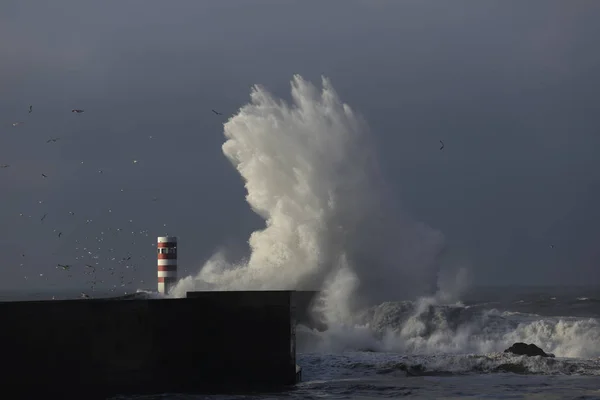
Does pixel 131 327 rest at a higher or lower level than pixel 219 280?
lower

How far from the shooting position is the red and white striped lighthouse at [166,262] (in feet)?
63.5

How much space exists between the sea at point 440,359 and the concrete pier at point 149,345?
38 centimetres

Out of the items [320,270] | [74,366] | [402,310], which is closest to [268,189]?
[320,270]

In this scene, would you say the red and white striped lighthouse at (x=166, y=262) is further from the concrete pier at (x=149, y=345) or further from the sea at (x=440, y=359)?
the concrete pier at (x=149, y=345)

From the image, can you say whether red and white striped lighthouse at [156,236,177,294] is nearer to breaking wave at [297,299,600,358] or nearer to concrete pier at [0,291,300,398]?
breaking wave at [297,299,600,358]

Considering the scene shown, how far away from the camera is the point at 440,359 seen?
56.7 feet

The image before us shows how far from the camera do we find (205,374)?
529 inches

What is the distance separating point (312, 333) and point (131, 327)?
394 inches

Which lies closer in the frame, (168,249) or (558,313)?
(168,249)

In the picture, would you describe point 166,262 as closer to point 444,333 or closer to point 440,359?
point 440,359

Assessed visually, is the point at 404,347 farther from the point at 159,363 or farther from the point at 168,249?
the point at 159,363

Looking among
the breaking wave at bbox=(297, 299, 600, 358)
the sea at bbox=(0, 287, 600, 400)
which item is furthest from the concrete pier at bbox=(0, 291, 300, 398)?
the breaking wave at bbox=(297, 299, 600, 358)

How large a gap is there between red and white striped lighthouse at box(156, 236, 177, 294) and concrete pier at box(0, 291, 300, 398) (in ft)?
18.3

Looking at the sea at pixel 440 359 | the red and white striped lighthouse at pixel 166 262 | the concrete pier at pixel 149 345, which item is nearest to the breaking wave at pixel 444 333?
the sea at pixel 440 359
